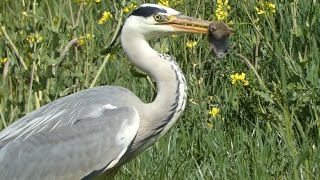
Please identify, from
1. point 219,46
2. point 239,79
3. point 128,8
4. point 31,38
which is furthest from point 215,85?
point 31,38

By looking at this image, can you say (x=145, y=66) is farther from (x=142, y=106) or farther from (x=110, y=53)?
(x=110, y=53)

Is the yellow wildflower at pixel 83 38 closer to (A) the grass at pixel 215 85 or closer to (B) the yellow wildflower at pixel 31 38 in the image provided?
(A) the grass at pixel 215 85

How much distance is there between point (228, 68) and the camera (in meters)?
6.32

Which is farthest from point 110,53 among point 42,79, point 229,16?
point 229,16

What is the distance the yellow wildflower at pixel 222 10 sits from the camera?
632cm

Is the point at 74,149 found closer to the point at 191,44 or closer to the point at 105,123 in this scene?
the point at 105,123

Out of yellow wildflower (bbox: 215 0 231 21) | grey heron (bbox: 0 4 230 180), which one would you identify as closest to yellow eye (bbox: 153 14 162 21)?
grey heron (bbox: 0 4 230 180)

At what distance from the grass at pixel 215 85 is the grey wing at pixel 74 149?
38cm

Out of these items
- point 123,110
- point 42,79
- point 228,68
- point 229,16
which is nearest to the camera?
point 123,110

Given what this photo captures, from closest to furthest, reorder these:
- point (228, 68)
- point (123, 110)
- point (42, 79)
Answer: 1. point (123, 110)
2. point (42, 79)
3. point (228, 68)

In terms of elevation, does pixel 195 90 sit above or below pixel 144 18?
below

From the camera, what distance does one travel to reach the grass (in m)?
5.33

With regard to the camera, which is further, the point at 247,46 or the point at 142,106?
the point at 247,46

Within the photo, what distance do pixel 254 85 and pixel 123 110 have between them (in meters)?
1.05
